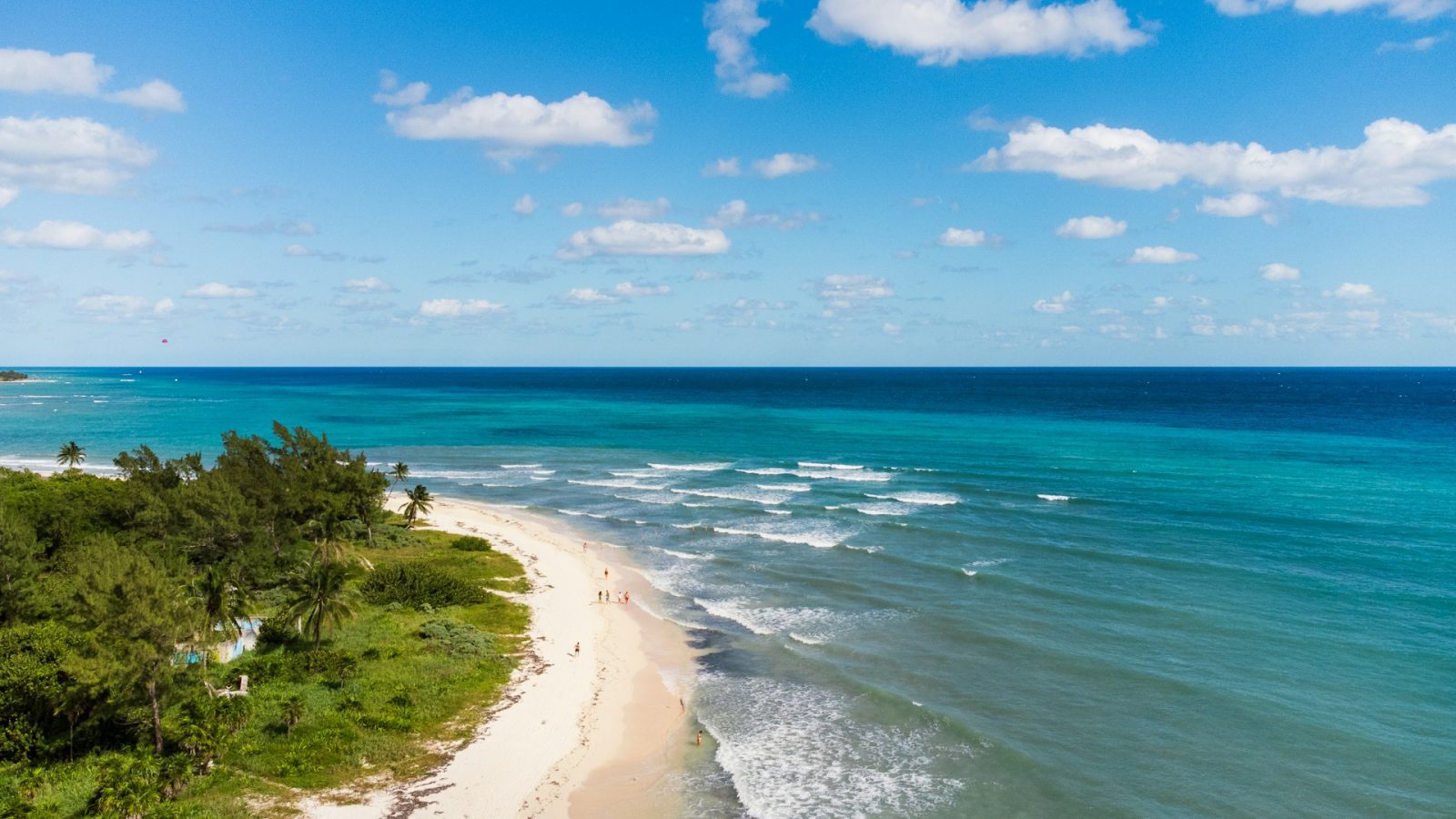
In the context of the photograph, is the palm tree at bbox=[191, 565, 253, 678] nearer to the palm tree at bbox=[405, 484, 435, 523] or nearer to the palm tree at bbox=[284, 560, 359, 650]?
the palm tree at bbox=[284, 560, 359, 650]

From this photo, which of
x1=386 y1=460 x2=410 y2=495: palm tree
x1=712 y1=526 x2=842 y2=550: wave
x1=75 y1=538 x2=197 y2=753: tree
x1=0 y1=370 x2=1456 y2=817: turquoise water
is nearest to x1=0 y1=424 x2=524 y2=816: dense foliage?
x1=75 y1=538 x2=197 y2=753: tree

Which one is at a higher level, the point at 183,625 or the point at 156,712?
the point at 183,625

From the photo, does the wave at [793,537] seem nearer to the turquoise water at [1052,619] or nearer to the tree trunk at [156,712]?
the turquoise water at [1052,619]

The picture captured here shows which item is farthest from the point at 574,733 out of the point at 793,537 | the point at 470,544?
the point at 793,537

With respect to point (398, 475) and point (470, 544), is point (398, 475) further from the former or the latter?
point (470, 544)

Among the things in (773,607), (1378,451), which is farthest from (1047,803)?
(1378,451)

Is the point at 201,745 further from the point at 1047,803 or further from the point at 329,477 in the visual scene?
the point at 329,477

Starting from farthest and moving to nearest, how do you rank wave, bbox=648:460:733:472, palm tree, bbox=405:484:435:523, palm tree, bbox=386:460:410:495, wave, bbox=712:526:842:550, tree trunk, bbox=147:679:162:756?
wave, bbox=648:460:733:472 → palm tree, bbox=386:460:410:495 → palm tree, bbox=405:484:435:523 → wave, bbox=712:526:842:550 → tree trunk, bbox=147:679:162:756
